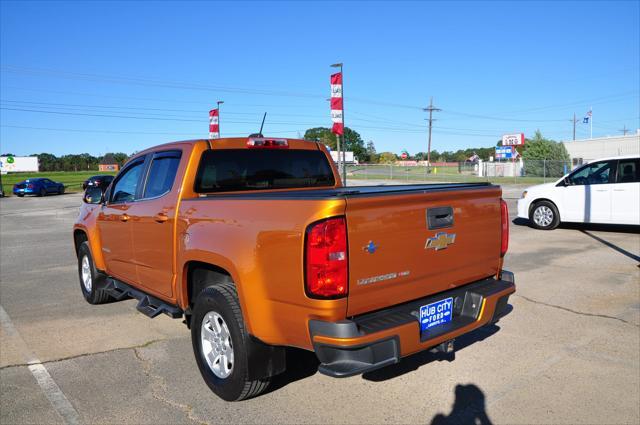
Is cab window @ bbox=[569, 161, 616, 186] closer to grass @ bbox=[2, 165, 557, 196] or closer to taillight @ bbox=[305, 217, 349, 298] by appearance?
taillight @ bbox=[305, 217, 349, 298]

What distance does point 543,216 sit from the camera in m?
12.4

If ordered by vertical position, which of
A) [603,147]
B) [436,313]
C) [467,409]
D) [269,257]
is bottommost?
[467,409]

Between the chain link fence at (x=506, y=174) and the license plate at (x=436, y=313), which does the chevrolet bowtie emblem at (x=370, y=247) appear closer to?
the license plate at (x=436, y=313)

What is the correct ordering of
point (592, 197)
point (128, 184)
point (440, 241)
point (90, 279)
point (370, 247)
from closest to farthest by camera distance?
point (370, 247) < point (440, 241) < point (128, 184) < point (90, 279) < point (592, 197)

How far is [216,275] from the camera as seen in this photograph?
386 cm

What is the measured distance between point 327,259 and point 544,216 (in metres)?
11.0

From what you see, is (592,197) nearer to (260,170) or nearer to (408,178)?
(260,170)

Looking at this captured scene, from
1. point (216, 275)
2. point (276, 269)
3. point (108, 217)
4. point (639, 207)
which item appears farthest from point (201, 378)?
point (639, 207)

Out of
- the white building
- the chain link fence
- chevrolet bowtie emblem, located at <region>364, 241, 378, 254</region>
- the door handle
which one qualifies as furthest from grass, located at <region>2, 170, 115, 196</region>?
the white building

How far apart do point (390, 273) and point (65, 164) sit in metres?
134

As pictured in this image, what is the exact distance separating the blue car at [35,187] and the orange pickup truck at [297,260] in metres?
36.2

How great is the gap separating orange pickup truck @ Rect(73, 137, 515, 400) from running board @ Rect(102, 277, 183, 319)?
2cm

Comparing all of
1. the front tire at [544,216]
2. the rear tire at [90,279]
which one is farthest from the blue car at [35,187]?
the front tire at [544,216]

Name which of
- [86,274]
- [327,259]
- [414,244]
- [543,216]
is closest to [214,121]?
[543,216]
